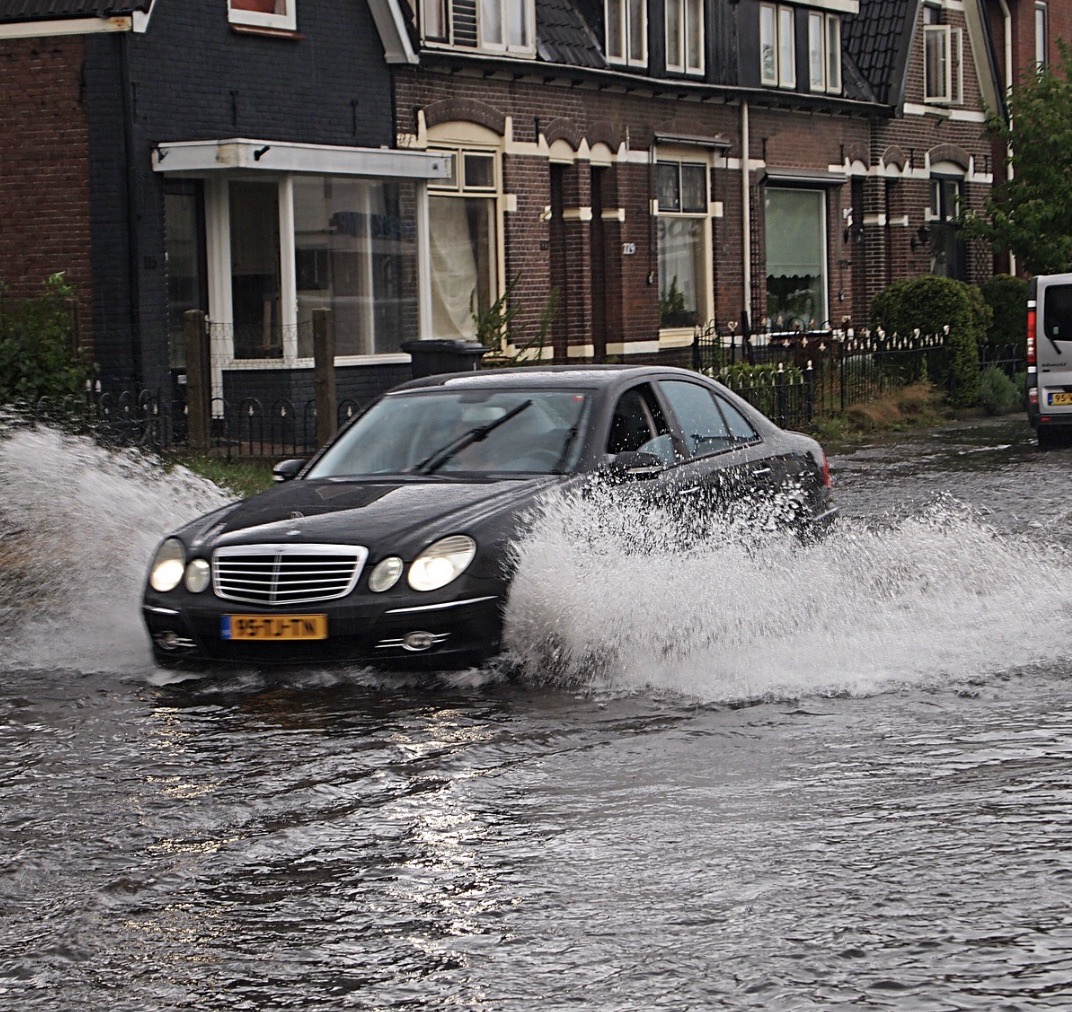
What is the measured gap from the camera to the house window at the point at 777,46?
33.2 metres

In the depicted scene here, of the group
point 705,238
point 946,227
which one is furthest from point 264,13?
point 946,227

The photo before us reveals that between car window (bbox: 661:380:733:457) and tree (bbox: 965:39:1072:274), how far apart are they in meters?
24.7

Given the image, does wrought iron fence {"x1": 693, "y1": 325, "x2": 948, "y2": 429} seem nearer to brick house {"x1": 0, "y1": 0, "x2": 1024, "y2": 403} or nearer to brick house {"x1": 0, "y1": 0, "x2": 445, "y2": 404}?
brick house {"x1": 0, "y1": 0, "x2": 1024, "y2": 403}

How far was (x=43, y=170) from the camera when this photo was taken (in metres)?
21.8

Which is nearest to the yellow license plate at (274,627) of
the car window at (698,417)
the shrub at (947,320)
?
the car window at (698,417)

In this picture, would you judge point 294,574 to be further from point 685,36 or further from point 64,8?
point 685,36

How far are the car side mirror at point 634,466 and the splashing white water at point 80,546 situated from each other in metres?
2.49

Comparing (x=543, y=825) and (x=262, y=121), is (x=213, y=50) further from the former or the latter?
(x=543, y=825)

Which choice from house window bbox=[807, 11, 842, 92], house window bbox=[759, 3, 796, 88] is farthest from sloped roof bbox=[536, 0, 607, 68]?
house window bbox=[807, 11, 842, 92]

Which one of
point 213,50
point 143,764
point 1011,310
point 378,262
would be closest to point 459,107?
point 378,262

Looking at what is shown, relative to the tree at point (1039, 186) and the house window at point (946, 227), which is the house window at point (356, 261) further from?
the house window at point (946, 227)

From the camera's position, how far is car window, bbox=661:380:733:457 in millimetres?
11164

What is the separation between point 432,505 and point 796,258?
2617 centimetres

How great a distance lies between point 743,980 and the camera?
500 centimetres
